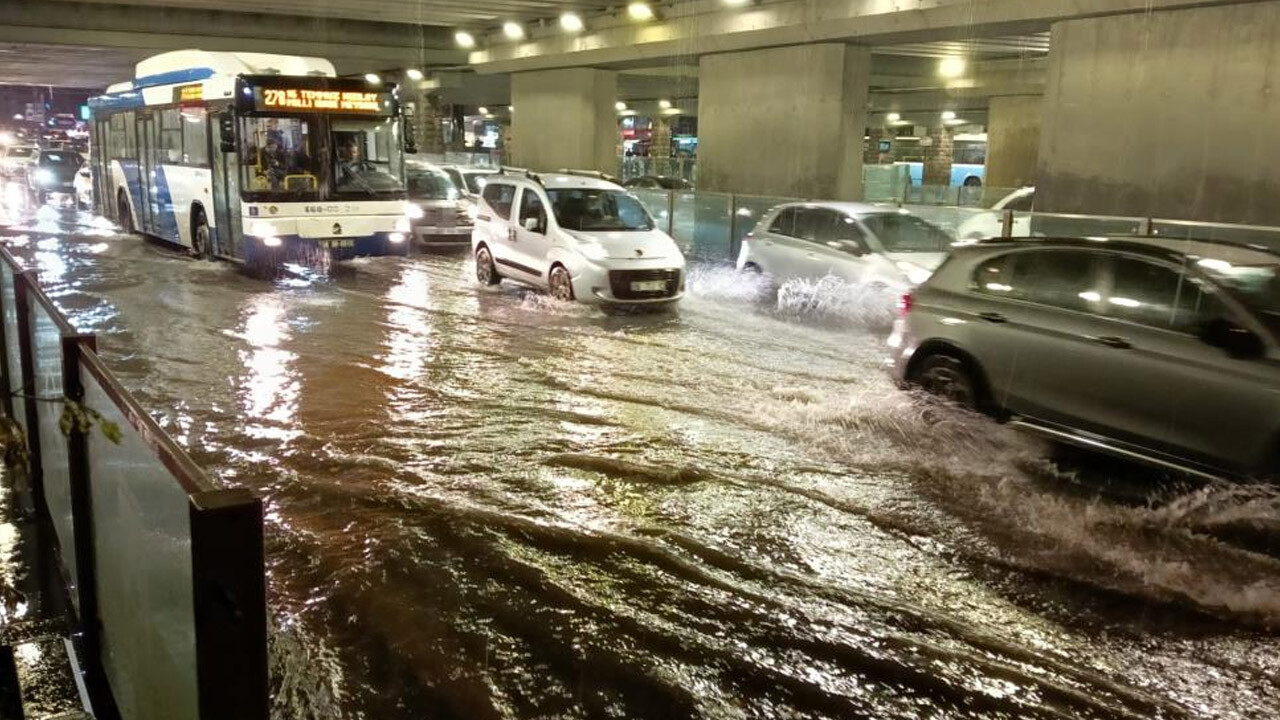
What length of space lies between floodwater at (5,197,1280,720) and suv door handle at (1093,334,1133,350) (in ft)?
3.24

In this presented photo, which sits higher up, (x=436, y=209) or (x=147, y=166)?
(x=147, y=166)

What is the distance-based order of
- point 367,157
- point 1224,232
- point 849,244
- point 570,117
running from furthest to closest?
point 570,117 → point 367,157 → point 849,244 → point 1224,232

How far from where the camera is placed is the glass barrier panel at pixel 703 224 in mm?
18844

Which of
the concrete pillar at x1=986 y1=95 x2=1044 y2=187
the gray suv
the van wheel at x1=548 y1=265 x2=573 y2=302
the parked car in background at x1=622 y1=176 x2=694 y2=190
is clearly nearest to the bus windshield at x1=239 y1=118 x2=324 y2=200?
the van wheel at x1=548 y1=265 x2=573 y2=302

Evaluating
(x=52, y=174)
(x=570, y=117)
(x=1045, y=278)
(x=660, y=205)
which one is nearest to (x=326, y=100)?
(x=660, y=205)

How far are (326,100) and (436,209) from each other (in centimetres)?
573

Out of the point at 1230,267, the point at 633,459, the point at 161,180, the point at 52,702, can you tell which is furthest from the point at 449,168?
the point at 52,702

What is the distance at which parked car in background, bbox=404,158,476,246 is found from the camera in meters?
21.4

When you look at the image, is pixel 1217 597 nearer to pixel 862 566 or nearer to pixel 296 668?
pixel 862 566

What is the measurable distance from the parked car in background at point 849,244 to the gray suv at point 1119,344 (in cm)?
469

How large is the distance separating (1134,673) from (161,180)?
1910 cm

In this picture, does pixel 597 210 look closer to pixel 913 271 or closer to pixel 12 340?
pixel 913 271

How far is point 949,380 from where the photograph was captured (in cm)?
822

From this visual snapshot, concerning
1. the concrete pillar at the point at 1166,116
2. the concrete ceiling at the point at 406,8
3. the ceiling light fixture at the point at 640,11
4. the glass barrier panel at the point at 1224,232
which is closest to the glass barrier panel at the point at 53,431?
the glass barrier panel at the point at 1224,232
